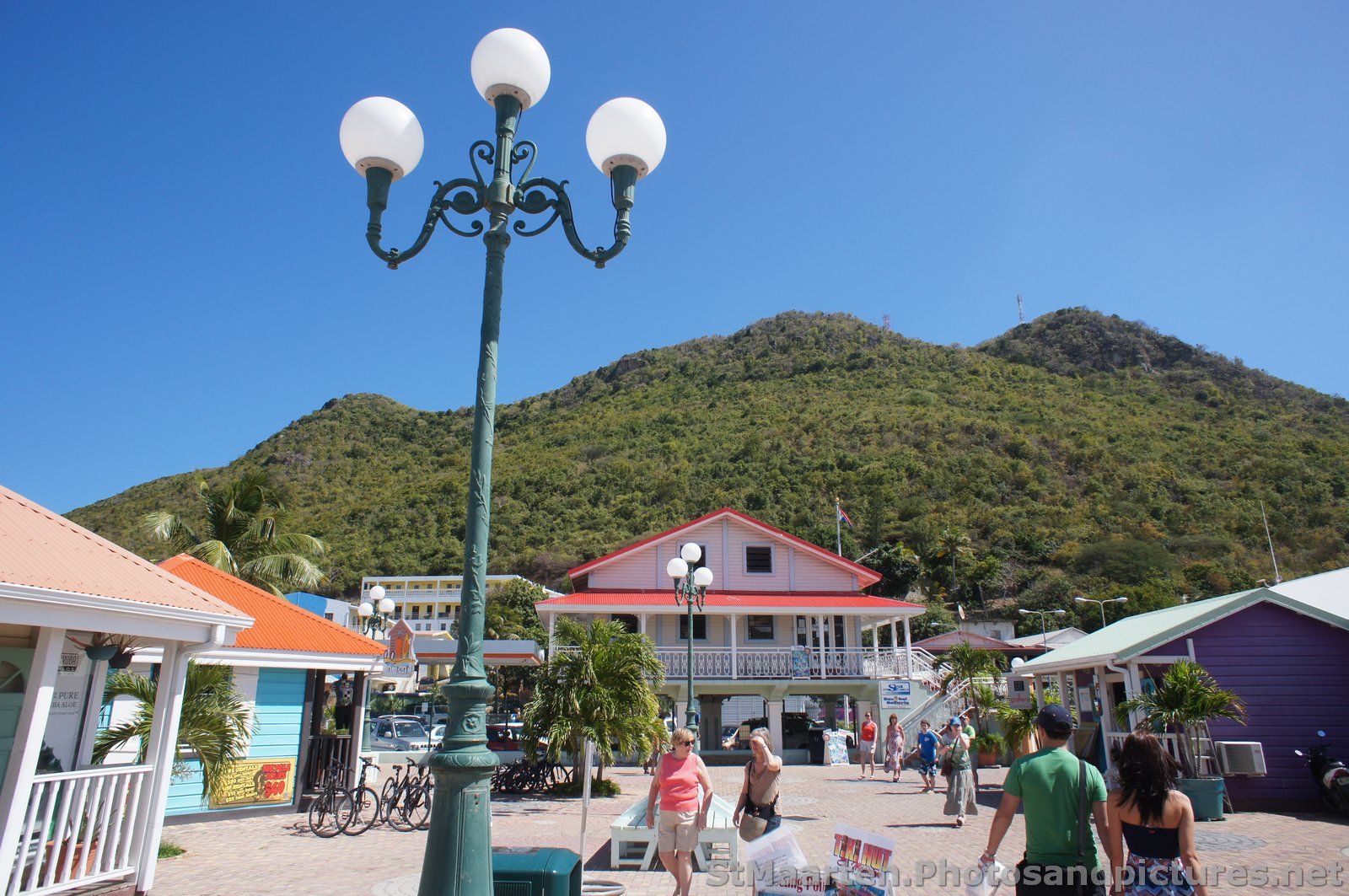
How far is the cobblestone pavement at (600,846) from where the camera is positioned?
805 centimetres

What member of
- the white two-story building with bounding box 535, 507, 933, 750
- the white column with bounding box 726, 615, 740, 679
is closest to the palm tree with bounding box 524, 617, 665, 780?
the white two-story building with bounding box 535, 507, 933, 750

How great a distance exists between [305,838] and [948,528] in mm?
66020

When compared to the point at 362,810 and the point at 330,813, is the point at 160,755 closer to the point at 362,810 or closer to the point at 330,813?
the point at 330,813

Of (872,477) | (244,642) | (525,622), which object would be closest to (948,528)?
(872,477)

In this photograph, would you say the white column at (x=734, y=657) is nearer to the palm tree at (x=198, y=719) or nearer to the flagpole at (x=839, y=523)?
the flagpole at (x=839, y=523)

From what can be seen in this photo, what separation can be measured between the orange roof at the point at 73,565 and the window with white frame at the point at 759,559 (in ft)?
70.2

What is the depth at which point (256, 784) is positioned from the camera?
12.4 metres

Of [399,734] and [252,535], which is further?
[399,734]

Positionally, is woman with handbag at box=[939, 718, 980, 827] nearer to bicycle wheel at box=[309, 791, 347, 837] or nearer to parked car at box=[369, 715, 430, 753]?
bicycle wheel at box=[309, 791, 347, 837]

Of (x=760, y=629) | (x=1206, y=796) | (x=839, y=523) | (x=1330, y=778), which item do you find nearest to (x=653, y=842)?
(x=1206, y=796)

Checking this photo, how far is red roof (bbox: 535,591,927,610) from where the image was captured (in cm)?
2515

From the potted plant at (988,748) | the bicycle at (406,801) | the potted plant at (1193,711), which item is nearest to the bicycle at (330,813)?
the bicycle at (406,801)

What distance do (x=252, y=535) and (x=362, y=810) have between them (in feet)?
40.4

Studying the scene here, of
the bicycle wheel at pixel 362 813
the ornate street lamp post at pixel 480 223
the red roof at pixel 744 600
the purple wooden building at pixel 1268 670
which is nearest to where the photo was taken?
the ornate street lamp post at pixel 480 223
